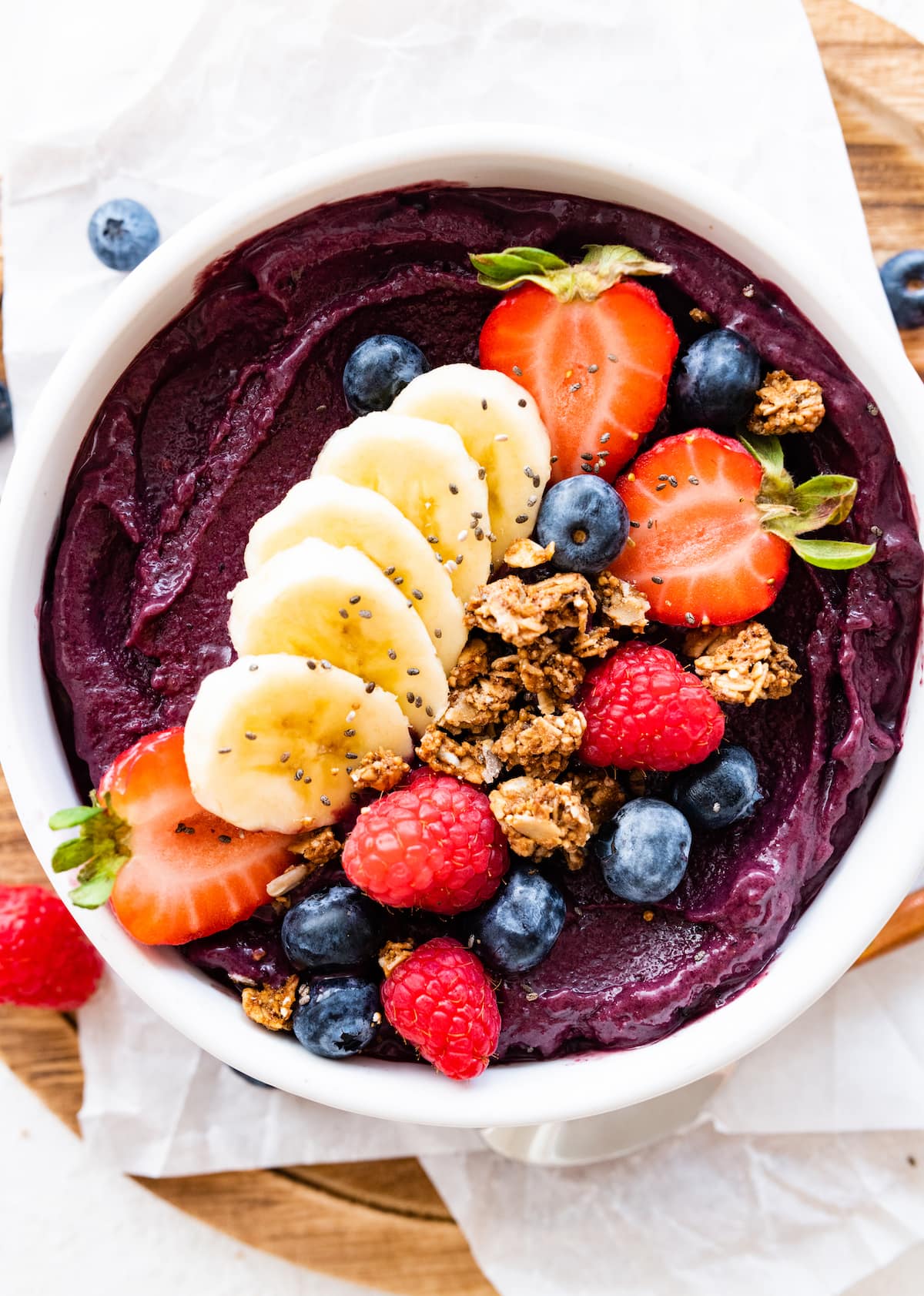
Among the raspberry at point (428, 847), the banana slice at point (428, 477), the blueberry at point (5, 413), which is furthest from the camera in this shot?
the blueberry at point (5, 413)

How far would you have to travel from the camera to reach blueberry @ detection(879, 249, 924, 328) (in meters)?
2.87

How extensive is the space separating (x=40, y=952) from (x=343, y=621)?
138 centimetres

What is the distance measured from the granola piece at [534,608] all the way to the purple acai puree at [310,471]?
464 mm

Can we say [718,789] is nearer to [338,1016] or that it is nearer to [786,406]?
[786,406]

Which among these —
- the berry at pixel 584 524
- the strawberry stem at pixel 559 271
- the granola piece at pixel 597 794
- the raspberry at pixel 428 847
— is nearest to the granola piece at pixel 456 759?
the raspberry at pixel 428 847

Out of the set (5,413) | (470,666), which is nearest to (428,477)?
(470,666)

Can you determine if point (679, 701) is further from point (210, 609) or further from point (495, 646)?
point (210, 609)

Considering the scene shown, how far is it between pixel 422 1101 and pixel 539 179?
1.92 m

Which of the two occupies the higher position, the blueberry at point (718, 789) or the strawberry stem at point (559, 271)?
the strawberry stem at point (559, 271)

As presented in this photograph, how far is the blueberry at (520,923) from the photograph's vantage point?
220cm

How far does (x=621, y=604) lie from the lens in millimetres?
2260

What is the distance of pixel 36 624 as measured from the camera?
2395mm

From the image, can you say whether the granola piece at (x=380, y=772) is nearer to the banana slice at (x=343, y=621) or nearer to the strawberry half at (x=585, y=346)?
the banana slice at (x=343, y=621)

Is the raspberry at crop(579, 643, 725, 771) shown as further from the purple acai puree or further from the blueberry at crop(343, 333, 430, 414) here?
the blueberry at crop(343, 333, 430, 414)
